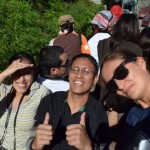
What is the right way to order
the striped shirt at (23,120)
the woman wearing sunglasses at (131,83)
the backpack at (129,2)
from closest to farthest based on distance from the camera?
the woman wearing sunglasses at (131,83) < the striped shirt at (23,120) < the backpack at (129,2)

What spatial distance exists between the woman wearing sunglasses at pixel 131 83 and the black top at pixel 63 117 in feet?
0.91

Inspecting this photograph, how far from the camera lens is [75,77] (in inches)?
125

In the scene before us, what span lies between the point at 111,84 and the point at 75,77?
1.58ft

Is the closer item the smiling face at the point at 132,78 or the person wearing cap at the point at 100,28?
the smiling face at the point at 132,78

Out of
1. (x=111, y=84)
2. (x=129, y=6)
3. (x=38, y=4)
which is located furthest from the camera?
(x=129, y=6)

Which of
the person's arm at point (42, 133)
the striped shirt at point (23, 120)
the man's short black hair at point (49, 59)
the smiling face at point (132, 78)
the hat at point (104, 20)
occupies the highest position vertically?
the smiling face at point (132, 78)

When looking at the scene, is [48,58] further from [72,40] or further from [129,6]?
[129,6]

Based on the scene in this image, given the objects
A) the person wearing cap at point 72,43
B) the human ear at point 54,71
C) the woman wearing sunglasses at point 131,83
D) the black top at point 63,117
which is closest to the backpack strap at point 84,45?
the person wearing cap at point 72,43

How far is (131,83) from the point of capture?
98.6 inches

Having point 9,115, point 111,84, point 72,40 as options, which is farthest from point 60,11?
point 111,84

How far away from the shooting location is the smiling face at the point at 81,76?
10.2ft

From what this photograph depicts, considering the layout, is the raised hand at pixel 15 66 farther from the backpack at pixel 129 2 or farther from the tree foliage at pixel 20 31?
the backpack at pixel 129 2

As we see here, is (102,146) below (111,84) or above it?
below

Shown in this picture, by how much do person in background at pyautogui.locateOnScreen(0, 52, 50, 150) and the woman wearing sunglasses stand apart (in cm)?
98
